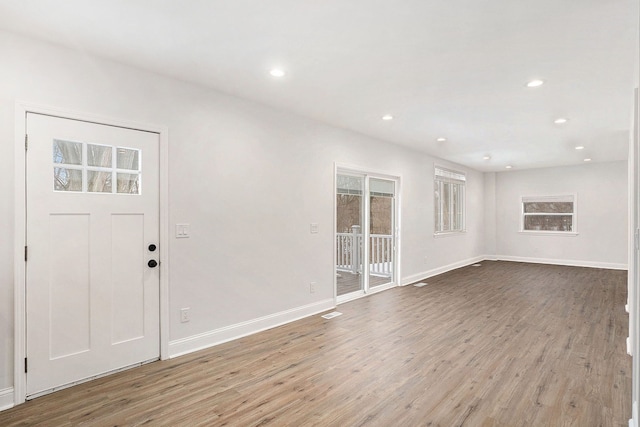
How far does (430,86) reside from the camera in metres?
3.34

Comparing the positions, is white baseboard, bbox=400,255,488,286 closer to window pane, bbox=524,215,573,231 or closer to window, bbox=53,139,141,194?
window pane, bbox=524,215,573,231

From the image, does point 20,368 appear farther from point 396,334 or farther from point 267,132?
point 396,334

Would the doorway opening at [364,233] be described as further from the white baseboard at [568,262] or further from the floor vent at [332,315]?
the white baseboard at [568,262]

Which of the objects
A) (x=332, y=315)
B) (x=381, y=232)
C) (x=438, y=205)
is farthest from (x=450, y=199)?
(x=332, y=315)

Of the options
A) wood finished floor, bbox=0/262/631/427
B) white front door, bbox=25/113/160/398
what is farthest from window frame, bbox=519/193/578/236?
white front door, bbox=25/113/160/398

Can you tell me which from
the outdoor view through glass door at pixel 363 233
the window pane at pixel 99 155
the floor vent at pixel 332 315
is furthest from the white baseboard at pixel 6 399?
the outdoor view through glass door at pixel 363 233

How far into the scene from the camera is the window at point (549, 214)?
28.3ft

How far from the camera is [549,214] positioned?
8938 mm

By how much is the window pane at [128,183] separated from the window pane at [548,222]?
9534 millimetres

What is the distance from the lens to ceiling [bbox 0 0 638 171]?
2.09 meters

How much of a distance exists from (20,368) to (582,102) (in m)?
5.57

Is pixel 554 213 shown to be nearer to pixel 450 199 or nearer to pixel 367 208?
pixel 450 199

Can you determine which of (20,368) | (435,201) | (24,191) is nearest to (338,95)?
(24,191)

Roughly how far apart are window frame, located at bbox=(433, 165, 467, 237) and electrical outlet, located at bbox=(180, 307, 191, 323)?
5389 millimetres
